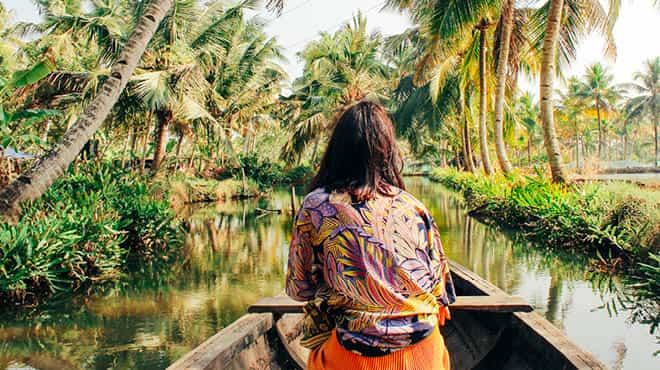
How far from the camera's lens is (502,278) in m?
6.69

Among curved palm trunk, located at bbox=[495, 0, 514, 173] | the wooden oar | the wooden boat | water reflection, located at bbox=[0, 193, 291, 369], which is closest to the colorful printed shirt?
the wooden boat

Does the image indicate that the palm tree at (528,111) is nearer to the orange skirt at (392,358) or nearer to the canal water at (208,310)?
the canal water at (208,310)

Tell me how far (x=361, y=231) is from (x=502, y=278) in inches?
226

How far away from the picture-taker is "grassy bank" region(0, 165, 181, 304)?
5.35 metres

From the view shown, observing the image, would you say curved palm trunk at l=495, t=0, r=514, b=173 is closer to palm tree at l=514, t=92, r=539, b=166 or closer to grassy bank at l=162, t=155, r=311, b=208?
grassy bank at l=162, t=155, r=311, b=208

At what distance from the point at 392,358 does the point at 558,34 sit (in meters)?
10.7

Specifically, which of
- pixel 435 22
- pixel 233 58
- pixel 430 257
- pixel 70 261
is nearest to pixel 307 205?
pixel 430 257

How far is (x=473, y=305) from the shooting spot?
125 inches

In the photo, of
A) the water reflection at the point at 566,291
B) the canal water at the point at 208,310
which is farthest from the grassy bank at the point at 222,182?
the water reflection at the point at 566,291

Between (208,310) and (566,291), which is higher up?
(566,291)

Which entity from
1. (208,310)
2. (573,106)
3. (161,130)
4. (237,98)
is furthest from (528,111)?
(208,310)

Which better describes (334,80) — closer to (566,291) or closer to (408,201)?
(566,291)

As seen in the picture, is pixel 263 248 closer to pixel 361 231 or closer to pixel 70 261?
pixel 70 261

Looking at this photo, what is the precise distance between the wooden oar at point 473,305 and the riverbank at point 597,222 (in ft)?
5.67
